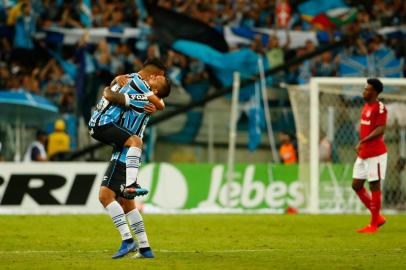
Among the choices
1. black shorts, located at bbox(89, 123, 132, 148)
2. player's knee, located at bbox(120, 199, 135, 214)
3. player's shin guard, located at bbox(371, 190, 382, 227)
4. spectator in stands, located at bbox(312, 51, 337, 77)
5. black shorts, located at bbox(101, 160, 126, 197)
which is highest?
spectator in stands, located at bbox(312, 51, 337, 77)

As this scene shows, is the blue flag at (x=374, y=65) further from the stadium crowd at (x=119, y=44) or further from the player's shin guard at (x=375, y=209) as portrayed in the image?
the player's shin guard at (x=375, y=209)

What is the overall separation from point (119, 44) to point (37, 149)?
4462 mm

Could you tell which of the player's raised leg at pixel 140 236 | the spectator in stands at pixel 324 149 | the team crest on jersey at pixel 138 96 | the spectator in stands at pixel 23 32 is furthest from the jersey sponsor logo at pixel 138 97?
the spectator in stands at pixel 23 32

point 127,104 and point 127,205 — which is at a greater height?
point 127,104

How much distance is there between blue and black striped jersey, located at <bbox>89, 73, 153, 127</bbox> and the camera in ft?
39.4

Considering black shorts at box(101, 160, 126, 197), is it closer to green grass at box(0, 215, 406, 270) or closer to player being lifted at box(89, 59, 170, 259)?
player being lifted at box(89, 59, 170, 259)

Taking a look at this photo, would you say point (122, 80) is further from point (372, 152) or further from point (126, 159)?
point (372, 152)

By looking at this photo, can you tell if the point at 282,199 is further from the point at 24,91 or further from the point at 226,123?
the point at 24,91

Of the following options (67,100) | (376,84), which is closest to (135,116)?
(376,84)

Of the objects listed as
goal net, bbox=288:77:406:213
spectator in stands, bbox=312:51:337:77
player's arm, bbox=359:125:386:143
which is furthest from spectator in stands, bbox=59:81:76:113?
player's arm, bbox=359:125:386:143

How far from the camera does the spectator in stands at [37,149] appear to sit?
78.3 feet

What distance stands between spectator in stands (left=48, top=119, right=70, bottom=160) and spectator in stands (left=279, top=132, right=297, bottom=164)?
514 cm

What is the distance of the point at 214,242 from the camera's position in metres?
14.8

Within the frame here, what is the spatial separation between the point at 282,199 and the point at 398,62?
5.34m
